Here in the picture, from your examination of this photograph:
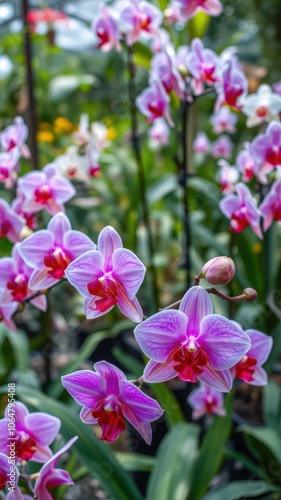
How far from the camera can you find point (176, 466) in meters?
0.75

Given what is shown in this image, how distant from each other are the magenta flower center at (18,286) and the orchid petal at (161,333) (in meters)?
0.22

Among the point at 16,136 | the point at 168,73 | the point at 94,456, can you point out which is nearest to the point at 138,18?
the point at 168,73

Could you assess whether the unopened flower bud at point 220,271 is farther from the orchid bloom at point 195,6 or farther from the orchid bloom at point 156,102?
the orchid bloom at point 195,6

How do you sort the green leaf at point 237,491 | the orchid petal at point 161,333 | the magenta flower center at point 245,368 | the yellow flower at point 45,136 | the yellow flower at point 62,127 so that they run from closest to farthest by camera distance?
the orchid petal at point 161,333
the magenta flower center at point 245,368
the green leaf at point 237,491
the yellow flower at point 45,136
the yellow flower at point 62,127

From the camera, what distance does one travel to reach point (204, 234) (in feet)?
3.80

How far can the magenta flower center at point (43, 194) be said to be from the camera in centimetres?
70

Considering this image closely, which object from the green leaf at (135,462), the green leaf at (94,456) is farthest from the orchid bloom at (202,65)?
the green leaf at (135,462)

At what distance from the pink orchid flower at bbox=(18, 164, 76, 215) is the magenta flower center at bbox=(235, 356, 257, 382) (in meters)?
0.30

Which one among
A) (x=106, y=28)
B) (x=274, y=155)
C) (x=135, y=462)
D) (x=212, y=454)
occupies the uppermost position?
(x=106, y=28)

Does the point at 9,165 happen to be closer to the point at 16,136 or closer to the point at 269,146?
the point at 16,136

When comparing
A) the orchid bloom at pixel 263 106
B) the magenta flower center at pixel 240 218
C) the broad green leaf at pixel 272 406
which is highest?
the orchid bloom at pixel 263 106

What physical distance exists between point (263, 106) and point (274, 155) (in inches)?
5.0

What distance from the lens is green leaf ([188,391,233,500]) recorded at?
0.73 m

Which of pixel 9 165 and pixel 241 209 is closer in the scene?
pixel 241 209
